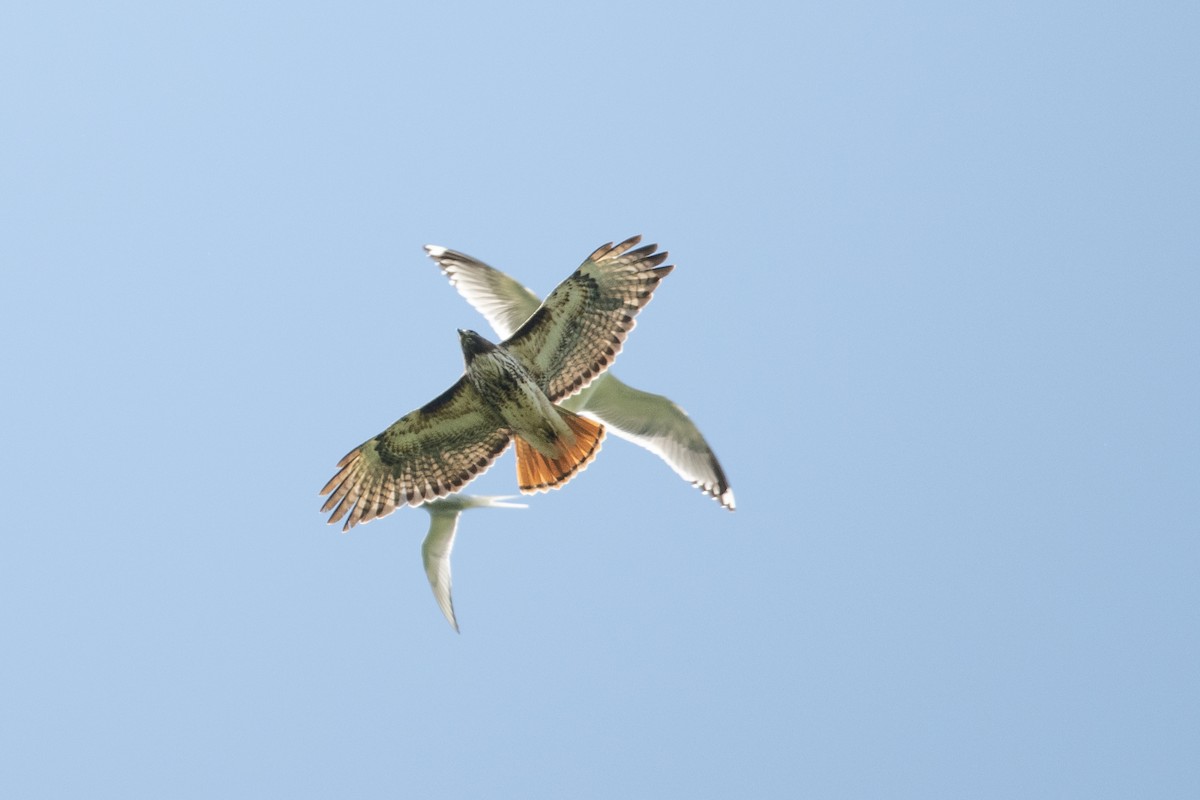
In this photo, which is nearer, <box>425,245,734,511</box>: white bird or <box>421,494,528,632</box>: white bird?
<box>421,494,528,632</box>: white bird

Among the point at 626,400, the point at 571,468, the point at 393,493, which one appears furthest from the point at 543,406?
the point at 626,400

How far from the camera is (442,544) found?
14539 mm

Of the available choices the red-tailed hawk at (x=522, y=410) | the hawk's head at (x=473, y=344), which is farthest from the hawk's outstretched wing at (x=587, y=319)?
the hawk's head at (x=473, y=344)

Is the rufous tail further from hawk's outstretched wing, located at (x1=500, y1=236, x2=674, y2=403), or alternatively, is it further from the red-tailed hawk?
hawk's outstretched wing, located at (x1=500, y1=236, x2=674, y2=403)

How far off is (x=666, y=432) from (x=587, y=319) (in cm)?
344

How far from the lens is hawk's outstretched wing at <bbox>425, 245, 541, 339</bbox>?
1498 centimetres

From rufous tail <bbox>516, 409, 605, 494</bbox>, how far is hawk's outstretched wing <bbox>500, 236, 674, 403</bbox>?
15.3 inches

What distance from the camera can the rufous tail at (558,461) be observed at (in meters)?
12.2

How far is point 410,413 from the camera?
474 inches

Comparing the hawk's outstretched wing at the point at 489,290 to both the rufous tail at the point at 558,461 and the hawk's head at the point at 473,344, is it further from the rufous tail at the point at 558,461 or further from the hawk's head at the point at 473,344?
the hawk's head at the point at 473,344

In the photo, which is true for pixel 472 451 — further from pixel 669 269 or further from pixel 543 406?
pixel 669 269

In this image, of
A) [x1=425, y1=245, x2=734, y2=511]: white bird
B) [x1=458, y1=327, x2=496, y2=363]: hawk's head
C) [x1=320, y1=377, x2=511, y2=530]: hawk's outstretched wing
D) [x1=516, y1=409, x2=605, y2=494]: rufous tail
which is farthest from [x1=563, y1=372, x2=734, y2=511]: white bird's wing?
[x1=458, y1=327, x2=496, y2=363]: hawk's head

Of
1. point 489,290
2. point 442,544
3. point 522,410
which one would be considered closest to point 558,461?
point 522,410

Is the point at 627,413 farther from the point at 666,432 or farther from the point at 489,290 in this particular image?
the point at 489,290
